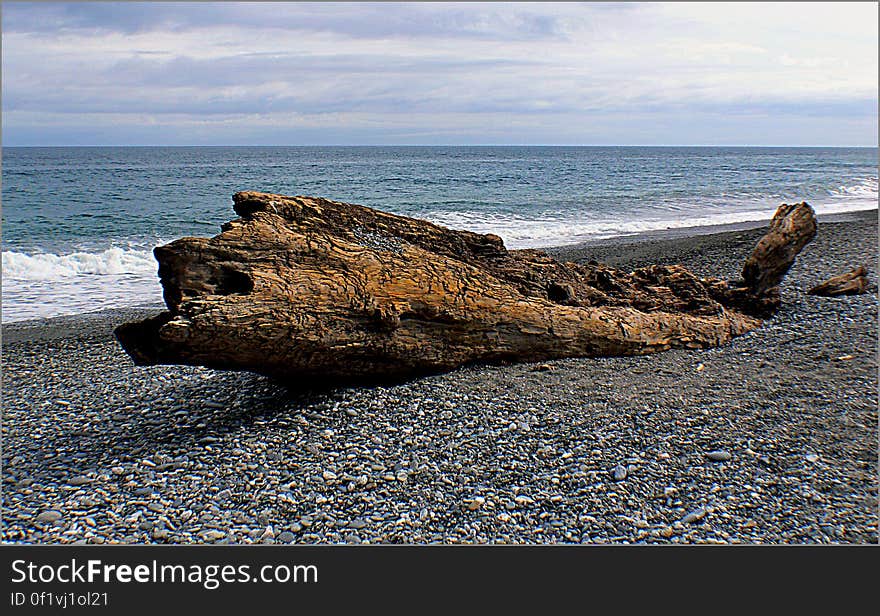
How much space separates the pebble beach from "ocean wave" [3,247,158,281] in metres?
8.53

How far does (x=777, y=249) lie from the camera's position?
839 cm

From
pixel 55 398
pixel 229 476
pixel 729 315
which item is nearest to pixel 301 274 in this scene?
pixel 229 476

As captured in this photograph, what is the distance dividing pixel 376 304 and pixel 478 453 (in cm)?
158

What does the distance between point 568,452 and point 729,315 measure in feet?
12.6

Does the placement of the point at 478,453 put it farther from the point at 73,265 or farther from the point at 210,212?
the point at 210,212

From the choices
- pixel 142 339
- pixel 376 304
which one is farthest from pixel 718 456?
pixel 142 339

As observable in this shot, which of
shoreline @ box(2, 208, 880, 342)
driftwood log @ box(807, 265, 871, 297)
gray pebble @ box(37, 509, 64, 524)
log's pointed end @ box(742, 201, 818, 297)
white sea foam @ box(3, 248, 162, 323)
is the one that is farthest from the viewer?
white sea foam @ box(3, 248, 162, 323)

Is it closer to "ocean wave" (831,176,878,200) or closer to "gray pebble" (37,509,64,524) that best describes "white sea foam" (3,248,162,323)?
"gray pebble" (37,509,64,524)

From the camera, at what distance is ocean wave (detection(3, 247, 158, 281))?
1500cm

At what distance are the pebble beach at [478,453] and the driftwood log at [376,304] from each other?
251 mm

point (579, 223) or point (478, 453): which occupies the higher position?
point (579, 223)

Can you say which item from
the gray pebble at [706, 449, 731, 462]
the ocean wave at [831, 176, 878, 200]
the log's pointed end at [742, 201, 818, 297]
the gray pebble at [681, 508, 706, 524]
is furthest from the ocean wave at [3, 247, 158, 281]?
the ocean wave at [831, 176, 878, 200]

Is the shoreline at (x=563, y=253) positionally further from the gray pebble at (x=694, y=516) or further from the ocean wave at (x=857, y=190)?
the ocean wave at (x=857, y=190)

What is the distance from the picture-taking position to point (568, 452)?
16.5 ft
